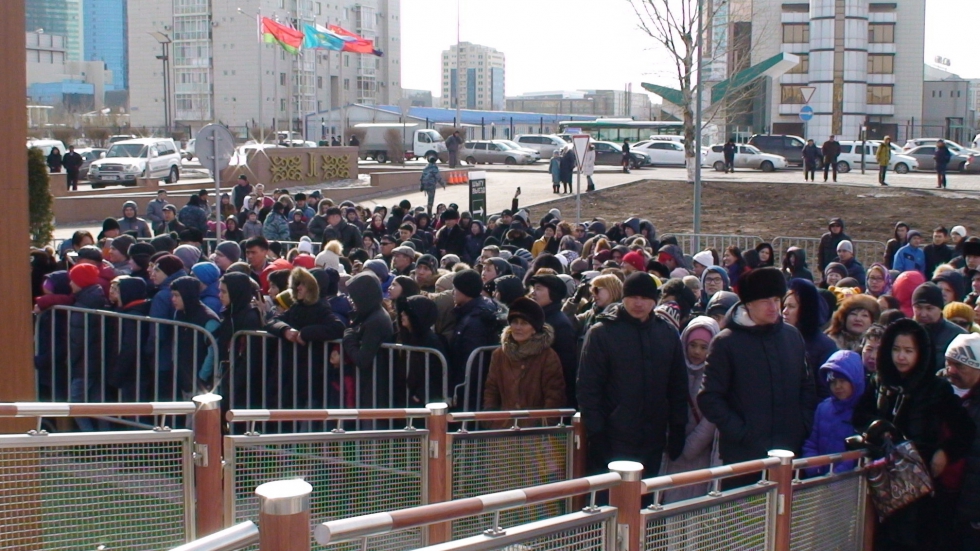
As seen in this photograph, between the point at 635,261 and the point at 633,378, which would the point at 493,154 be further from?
the point at 633,378

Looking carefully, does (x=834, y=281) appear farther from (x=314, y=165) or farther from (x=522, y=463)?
(x=314, y=165)

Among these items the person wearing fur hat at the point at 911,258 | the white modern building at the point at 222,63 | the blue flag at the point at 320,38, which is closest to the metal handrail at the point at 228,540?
the person wearing fur hat at the point at 911,258

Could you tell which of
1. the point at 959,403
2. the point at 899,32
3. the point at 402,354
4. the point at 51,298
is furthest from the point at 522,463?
the point at 899,32

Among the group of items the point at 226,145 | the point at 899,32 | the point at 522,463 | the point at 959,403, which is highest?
the point at 899,32

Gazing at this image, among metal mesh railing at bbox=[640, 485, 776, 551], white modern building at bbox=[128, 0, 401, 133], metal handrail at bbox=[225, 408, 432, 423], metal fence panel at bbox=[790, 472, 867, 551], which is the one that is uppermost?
white modern building at bbox=[128, 0, 401, 133]

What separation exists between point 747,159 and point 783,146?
5287 millimetres

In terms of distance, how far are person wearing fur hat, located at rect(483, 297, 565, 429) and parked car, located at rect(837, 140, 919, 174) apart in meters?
38.3

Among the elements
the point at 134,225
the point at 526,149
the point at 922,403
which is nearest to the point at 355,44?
the point at 526,149

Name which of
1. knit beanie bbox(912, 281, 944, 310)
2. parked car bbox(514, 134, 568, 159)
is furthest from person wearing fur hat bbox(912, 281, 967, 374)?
Result: parked car bbox(514, 134, 568, 159)

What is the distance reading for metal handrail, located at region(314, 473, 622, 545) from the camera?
9.21ft

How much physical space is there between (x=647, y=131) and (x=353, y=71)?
2028 inches

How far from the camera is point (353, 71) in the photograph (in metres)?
110

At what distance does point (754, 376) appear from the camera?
5.30m

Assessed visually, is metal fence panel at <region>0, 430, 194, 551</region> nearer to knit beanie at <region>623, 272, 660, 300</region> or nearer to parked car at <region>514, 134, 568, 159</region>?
knit beanie at <region>623, 272, 660, 300</region>
